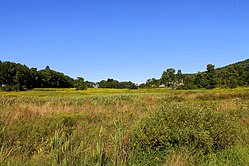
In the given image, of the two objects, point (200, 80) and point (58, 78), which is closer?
point (200, 80)

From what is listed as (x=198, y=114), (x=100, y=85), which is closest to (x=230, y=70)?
(x=100, y=85)

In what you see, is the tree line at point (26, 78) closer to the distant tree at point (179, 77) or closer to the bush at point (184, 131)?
the distant tree at point (179, 77)

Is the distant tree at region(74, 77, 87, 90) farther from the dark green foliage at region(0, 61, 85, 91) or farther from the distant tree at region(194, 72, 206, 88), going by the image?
the distant tree at region(194, 72, 206, 88)

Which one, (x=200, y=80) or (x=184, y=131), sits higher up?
(x=200, y=80)

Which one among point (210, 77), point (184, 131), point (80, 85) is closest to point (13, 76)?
point (80, 85)

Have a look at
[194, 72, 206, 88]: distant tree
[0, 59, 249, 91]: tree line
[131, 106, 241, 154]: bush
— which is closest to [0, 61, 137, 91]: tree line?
[0, 59, 249, 91]: tree line

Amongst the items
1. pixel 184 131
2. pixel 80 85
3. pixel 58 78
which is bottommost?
pixel 184 131

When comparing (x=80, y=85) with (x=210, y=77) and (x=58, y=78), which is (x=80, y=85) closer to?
(x=58, y=78)

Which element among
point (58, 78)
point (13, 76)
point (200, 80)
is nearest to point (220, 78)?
point (200, 80)

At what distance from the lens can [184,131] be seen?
27.4 ft

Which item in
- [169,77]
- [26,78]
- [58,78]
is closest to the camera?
[26,78]

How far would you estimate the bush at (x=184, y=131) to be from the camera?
27.1 feet

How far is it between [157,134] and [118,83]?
143199 millimetres

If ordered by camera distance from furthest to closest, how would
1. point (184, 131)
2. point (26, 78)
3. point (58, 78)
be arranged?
point (58, 78), point (26, 78), point (184, 131)
